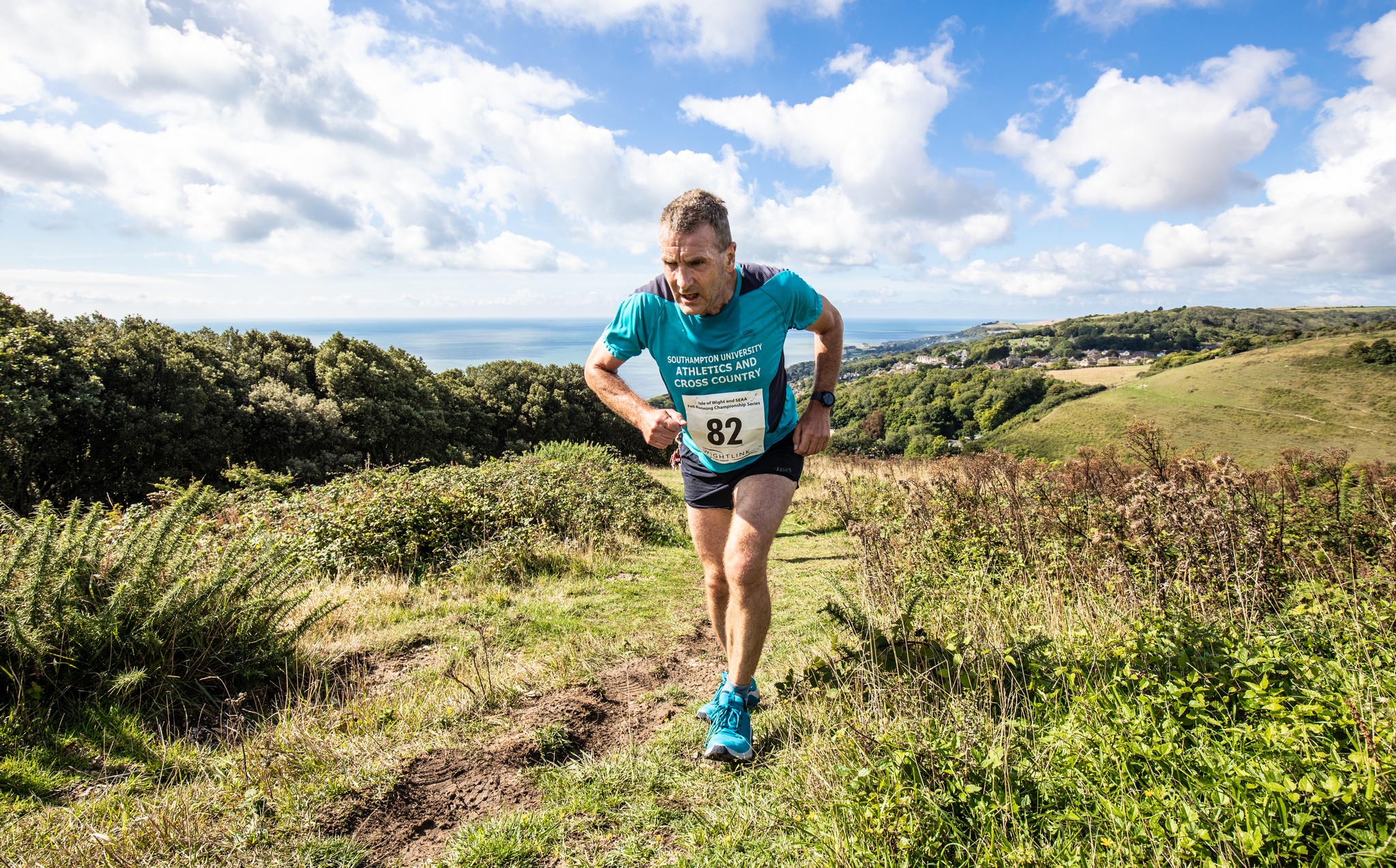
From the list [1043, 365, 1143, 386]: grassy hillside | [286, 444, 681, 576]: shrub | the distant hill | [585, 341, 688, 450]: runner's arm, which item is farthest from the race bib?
the distant hill

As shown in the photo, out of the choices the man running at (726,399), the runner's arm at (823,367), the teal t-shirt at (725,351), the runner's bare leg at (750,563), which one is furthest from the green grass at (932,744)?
the teal t-shirt at (725,351)

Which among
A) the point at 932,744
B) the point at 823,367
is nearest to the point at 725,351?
the point at 823,367

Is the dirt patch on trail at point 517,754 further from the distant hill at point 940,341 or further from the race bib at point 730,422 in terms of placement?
the distant hill at point 940,341

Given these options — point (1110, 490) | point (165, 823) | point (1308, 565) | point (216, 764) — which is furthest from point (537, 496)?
point (1308, 565)

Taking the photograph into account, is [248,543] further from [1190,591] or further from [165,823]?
[1190,591]

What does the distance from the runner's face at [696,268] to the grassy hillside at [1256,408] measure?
2667 cm

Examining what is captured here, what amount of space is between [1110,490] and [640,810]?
231 inches

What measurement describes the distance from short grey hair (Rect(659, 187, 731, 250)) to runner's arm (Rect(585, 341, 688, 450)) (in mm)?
747

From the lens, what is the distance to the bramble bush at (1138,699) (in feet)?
5.42

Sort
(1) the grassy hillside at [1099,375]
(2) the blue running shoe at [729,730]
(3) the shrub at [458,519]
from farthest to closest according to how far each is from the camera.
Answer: (1) the grassy hillside at [1099,375] < (3) the shrub at [458,519] < (2) the blue running shoe at [729,730]

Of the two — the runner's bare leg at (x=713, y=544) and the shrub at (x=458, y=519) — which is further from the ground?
the runner's bare leg at (x=713, y=544)

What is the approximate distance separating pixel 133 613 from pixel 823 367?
3.96 meters

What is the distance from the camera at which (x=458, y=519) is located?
7082 mm

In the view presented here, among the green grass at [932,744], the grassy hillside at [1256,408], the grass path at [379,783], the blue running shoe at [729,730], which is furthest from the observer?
the grassy hillside at [1256,408]
